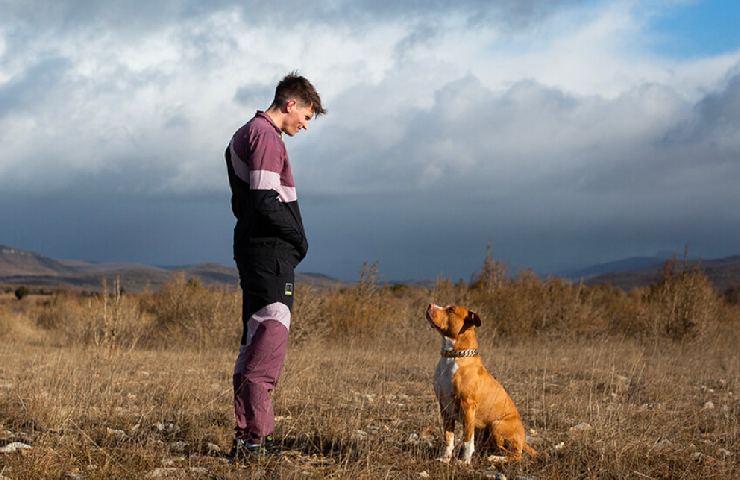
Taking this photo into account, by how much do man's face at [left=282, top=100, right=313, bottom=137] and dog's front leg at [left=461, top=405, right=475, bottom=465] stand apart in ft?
7.42

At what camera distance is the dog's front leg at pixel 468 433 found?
18.2ft

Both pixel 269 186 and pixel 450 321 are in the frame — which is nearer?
pixel 269 186

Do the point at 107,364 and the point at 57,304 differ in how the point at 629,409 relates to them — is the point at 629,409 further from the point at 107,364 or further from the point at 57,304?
the point at 57,304

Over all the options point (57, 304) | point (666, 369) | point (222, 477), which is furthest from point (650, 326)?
point (57, 304)

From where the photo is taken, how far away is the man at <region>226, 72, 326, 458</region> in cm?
531

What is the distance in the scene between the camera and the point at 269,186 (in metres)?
5.29

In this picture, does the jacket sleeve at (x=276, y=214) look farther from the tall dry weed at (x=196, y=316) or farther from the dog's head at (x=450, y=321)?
the tall dry weed at (x=196, y=316)

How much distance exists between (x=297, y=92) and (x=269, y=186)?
0.72m

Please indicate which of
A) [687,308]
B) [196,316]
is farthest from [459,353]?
[687,308]

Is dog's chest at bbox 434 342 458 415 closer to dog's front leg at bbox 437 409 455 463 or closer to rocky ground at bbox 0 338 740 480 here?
dog's front leg at bbox 437 409 455 463

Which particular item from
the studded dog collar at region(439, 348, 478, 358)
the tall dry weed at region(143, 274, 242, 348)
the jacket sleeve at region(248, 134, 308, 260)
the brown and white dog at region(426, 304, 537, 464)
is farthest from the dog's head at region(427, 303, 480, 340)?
the tall dry weed at region(143, 274, 242, 348)

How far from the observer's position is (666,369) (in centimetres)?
1269

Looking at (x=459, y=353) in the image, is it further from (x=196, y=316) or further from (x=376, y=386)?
(x=196, y=316)

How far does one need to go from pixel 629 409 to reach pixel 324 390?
3322 millimetres
